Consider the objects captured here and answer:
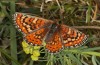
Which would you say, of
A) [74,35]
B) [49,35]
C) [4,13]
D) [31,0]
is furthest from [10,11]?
[74,35]

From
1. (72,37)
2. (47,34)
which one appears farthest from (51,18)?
(72,37)

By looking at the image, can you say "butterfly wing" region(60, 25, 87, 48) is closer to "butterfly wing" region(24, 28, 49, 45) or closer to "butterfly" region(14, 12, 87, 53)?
"butterfly" region(14, 12, 87, 53)

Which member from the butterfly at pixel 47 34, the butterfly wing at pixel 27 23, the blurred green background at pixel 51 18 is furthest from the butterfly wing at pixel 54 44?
the blurred green background at pixel 51 18

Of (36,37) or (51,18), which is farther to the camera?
(51,18)

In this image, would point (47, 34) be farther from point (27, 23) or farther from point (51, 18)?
point (51, 18)

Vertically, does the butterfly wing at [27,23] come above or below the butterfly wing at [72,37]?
above

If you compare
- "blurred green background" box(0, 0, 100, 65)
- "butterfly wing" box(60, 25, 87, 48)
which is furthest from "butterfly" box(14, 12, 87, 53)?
"blurred green background" box(0, 0, 100, 65)

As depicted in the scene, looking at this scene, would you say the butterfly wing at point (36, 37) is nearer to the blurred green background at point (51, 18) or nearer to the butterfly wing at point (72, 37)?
the butterfly wing at point (72, 37)
